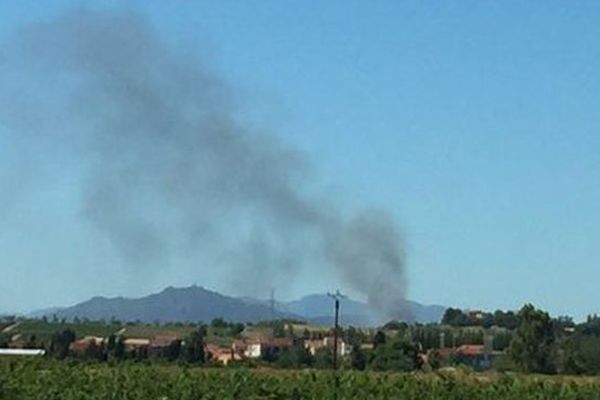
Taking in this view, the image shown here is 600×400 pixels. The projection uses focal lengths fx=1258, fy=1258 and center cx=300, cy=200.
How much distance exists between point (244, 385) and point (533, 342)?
3188 centimetres

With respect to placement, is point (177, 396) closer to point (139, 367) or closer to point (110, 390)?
point (110, 390)

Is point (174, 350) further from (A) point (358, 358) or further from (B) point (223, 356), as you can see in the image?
(A) point (358, 358)

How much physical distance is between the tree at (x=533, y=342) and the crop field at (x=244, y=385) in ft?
63.5

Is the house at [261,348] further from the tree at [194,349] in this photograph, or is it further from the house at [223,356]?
the tree at [194,349]

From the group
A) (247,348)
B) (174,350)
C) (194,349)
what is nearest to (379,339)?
(247,348)

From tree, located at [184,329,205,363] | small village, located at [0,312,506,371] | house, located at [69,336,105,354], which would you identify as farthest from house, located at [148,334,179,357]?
house, located at [69,336,105,354]

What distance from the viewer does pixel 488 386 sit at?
26.2m

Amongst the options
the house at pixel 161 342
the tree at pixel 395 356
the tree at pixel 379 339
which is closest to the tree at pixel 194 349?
the house at pixel 161 342

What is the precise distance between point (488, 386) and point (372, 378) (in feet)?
8.09

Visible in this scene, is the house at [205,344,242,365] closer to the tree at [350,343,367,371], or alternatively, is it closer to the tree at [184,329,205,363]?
the tree at [184,329,205,363]

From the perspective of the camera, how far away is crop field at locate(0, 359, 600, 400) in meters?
21.5

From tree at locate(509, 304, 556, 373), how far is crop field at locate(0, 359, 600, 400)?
762 inches

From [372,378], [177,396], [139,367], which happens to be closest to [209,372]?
[139,367]

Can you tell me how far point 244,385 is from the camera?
2395 cm
